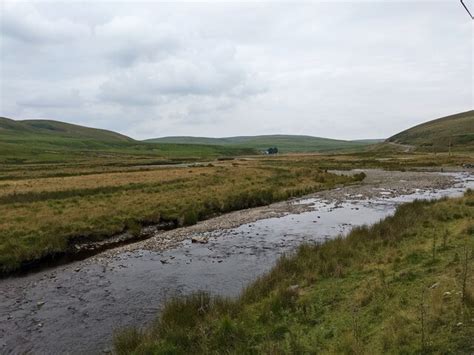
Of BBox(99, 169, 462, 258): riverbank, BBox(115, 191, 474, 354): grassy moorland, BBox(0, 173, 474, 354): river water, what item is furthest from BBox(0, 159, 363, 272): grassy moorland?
BBox(115, 191, 474, 354): grassy moorland

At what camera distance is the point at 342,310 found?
1052 cm

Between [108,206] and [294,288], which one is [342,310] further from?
[108,206]

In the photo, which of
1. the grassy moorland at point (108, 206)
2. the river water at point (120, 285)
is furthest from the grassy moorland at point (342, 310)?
the grassy moorland at point (108, 206)

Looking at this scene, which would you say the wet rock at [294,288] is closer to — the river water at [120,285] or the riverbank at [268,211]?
the river water at [120,285]

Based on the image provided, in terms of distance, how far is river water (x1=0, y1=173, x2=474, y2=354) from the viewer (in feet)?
41.9

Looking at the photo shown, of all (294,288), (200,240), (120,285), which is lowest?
(120,285)

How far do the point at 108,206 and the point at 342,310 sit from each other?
2583 centimetres

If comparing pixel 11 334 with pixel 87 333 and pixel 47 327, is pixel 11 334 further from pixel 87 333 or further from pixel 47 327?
pixel 87 333

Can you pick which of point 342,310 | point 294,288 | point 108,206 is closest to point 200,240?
point 108,206

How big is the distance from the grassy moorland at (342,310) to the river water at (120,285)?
232 cm

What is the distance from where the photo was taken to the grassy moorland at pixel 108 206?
23047 mm

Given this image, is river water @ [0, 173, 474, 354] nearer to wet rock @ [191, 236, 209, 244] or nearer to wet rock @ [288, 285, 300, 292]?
wet rock @ [191, 236, 209, 244]

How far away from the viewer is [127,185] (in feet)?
144

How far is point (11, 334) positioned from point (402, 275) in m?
13.1
